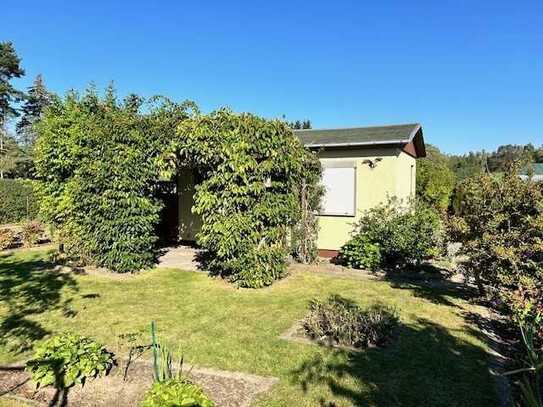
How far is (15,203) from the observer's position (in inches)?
815

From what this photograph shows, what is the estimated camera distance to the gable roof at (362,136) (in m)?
10.6

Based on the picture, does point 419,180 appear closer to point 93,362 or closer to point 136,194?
point 136,194

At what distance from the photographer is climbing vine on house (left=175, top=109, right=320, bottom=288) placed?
774cm

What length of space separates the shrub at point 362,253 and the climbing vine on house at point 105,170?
5020mm

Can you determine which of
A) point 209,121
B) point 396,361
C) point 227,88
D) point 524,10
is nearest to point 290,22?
point 227,88

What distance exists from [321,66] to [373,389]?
1770 cm

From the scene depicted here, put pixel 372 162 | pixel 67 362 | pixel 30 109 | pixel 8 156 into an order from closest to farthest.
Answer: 1. pixel 67 362
2. pixel 372 162
3. pixel 8 156
4. pixel 30 109

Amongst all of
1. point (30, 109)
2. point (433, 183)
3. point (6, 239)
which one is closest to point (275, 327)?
point (6, 239)

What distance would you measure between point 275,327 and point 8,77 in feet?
176

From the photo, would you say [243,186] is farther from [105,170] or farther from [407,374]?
[407,374]

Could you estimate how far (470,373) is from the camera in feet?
14.0

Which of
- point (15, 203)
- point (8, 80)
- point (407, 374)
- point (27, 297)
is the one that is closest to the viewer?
point (407, 374)

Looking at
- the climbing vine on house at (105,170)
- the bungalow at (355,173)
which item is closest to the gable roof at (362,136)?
the bungalow at (355,173)

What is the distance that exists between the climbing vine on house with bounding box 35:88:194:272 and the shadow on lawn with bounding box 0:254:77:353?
1023 millimetres
